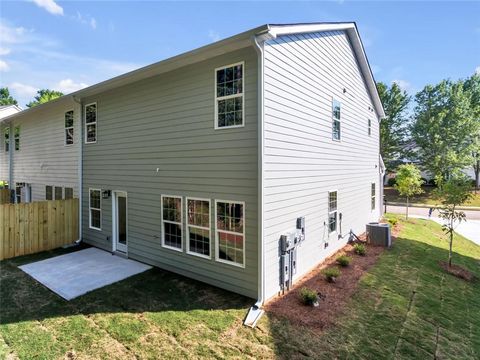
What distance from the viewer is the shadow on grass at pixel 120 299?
18.5ft

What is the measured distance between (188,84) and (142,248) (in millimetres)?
5164

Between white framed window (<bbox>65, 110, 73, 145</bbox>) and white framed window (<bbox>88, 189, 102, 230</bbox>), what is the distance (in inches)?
110

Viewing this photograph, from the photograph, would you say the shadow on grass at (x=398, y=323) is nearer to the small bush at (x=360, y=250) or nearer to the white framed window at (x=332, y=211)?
the small bush at (x=360, y=250)

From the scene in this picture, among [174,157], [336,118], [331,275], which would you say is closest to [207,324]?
[331,275]

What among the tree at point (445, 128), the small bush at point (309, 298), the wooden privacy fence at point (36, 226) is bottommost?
the small bush at point (309, 298)

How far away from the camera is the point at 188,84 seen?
7133 millimetres

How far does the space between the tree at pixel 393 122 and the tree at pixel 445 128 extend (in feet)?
6.71

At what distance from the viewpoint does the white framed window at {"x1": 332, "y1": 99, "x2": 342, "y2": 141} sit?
9304mm

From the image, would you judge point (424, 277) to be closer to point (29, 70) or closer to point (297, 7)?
point (297, 7)

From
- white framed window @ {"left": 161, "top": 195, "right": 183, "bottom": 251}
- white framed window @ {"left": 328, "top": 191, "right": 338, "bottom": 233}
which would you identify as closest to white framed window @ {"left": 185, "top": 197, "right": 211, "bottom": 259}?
white framed window @ {"left": 161, "top": 195, "right": 183, "bottom": 251}

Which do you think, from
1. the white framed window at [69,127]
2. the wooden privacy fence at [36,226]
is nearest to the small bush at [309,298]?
the wooden privacy fence at [36,226]

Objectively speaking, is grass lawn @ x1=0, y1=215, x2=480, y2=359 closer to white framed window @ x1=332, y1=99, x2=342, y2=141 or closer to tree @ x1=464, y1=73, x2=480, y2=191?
white framed window @ x1=332, y1=99, x2=342, y2=141

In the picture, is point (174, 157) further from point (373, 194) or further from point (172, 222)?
point (373, 194)

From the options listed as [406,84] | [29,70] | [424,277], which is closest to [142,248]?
[424,277]
